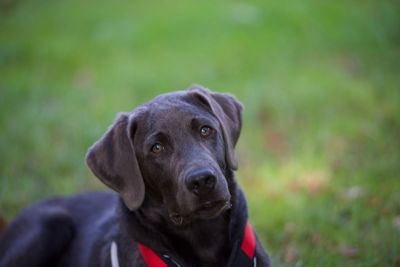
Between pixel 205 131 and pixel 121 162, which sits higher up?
pixel 205 131

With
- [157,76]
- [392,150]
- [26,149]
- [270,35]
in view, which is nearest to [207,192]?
[392,150]

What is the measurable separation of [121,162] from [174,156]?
0.37 meters

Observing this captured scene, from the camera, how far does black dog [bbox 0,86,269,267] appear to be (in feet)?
A: 10.8

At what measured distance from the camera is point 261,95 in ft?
24.4

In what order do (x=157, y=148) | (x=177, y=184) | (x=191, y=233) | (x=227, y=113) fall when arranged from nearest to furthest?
(x=177, y=184) → (x=157, y=148) → (x=191, y=233) → (x=227, y=113)

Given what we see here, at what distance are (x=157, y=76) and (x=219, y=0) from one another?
2929mm

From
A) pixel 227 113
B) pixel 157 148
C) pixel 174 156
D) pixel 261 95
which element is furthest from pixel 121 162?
pixel 261 95

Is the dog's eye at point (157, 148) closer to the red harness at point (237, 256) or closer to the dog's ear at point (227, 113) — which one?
the dog's ear at point (227, 113)

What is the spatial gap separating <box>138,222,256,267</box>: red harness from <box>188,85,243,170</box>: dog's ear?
48 cm

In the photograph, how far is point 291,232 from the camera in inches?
197

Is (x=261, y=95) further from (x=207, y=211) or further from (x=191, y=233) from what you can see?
(x=207, y=211)

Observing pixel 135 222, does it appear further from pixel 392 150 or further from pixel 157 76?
pixel 157 76

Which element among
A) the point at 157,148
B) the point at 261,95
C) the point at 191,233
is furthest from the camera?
the point at 261,95

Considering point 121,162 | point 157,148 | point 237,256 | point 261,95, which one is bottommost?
point 261,95
